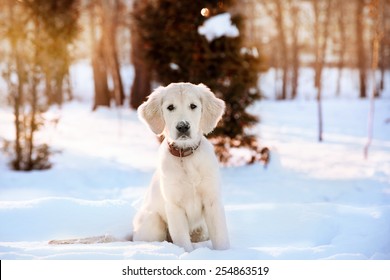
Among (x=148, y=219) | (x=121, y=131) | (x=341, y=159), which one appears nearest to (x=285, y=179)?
(x=341, y=159)

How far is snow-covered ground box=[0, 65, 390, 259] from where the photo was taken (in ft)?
10.9

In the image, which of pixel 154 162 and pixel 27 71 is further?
pixel 154 162

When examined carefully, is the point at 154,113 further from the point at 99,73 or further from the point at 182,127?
the point at 99,73

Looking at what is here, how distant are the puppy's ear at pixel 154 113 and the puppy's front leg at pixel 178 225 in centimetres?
67

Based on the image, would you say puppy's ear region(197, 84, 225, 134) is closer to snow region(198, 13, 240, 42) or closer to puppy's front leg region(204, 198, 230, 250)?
puppy's front leg region(204, 198, 230, 250)

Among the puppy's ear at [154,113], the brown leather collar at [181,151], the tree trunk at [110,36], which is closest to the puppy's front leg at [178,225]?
the brown leather collar at [181,151]

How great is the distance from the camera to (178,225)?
3361 millimetres

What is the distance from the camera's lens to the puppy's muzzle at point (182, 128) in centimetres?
321

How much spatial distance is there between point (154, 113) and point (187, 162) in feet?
1.72

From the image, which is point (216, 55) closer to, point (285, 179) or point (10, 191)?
point (285, 179)

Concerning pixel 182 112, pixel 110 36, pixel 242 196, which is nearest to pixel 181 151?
pixel 182 112

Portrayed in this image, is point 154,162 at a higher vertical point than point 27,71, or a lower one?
lower

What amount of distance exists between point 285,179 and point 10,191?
179 inches

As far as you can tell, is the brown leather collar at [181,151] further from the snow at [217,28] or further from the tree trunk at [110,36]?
the tree trunk at [110,36]
